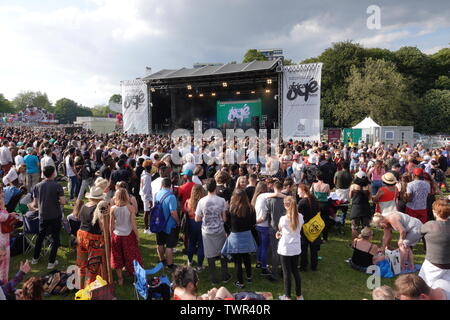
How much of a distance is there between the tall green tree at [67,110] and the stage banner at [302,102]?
7320 centimetres

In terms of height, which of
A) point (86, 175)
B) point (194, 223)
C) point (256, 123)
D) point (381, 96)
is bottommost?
point (194, 223)

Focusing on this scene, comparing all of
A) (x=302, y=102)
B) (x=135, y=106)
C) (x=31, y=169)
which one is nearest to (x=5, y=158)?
(x=31, y=169)

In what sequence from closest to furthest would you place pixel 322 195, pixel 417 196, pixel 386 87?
pixel 417 196
pixel 322 195
pixel 386 87

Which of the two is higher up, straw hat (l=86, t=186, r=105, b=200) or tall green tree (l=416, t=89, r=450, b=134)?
tall green tree (l=416, t=89, r=450, b=134)

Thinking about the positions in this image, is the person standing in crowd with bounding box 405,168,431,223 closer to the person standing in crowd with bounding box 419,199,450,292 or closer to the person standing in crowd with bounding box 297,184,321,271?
the person standing in crowd with bounding box 297,184,321,271

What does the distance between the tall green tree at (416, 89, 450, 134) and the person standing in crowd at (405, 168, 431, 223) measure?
26.9 meters

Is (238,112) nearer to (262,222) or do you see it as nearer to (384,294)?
(262,222)

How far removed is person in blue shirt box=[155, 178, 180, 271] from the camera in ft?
13.2

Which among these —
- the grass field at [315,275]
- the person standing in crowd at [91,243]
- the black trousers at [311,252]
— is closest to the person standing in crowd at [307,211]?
the black trousers at [311,252]

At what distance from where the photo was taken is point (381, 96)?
24953 mm

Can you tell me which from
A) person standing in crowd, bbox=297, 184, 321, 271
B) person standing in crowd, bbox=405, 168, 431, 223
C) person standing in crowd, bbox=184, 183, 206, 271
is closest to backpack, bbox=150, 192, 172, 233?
person standing in crowd, bbox=184, 183, 206, 271

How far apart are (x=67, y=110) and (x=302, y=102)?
258 ft
